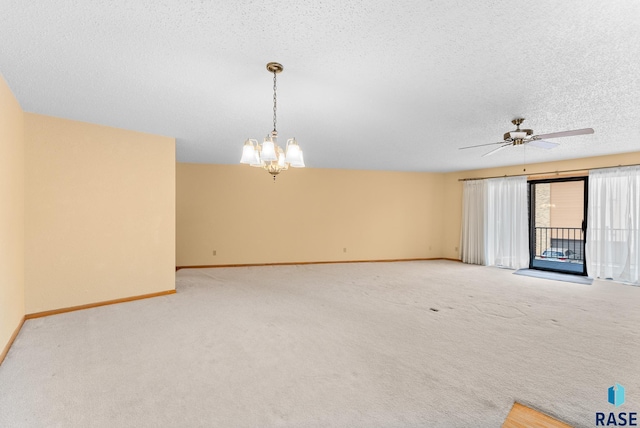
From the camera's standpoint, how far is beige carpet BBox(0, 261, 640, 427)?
1763mm

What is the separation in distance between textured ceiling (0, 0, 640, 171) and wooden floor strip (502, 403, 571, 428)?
2.34 metres

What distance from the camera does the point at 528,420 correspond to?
170cm

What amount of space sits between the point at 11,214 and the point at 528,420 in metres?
4.51

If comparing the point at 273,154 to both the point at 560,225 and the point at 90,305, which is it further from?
the point at 560,225

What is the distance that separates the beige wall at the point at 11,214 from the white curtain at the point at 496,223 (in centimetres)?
799

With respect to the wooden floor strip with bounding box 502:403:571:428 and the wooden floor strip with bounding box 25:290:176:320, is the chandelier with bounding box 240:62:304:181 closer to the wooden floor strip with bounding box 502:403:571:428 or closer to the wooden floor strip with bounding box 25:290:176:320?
the wooden floor strip with bounding box 502:403:571:428

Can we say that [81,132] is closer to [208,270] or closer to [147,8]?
[147,8]

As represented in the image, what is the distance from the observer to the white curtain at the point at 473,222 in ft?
22.8

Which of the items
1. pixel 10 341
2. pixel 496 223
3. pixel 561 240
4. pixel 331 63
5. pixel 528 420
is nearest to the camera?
pixel 528 420

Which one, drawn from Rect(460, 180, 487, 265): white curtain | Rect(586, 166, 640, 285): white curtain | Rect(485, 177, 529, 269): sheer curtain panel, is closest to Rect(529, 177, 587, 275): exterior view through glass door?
Rect(485, 177, 529, 269): sheer curtain panel

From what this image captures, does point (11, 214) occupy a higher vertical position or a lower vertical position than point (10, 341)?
higher

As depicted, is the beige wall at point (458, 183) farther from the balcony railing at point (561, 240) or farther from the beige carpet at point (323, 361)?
the beige carpet at point (323, 361)

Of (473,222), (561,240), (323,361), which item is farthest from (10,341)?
(561,240)

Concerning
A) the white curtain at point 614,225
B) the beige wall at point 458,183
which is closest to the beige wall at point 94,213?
the beige wall at point 458,183
